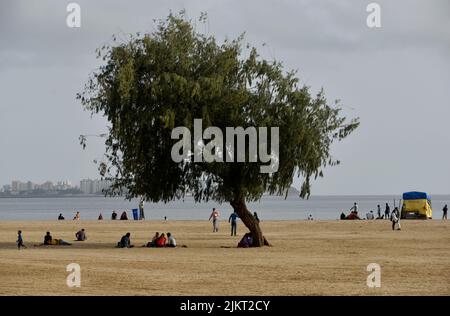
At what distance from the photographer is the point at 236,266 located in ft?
115

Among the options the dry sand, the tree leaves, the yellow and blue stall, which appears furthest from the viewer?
the yellow and blue stall

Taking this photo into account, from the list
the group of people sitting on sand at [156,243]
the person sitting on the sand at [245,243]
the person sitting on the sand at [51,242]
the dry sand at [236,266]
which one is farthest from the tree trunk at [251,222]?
the person sitting on the sand at [51,242]

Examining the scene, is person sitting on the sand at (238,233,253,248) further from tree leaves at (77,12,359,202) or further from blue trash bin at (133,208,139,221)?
blue trash bin at (133,208,139,221)

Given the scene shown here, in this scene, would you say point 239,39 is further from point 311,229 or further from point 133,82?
point 311,229

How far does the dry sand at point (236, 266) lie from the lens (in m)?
27.2

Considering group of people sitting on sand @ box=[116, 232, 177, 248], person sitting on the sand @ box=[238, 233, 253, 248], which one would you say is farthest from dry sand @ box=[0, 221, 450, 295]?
group of people sitting on sand @ box=[116, 232, 177, 248]

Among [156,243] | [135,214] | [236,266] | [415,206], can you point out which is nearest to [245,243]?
[156,243]

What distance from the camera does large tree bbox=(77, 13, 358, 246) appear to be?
44469 millimetres

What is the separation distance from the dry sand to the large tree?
371 centimetres

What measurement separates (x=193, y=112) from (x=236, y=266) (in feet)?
39.5

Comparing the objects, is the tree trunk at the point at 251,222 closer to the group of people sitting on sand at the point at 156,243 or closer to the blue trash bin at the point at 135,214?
the group of people sitting on sand at the point at 156,243

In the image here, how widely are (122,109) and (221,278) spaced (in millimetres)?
16898

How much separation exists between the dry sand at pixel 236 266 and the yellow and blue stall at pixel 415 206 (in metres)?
29.6
